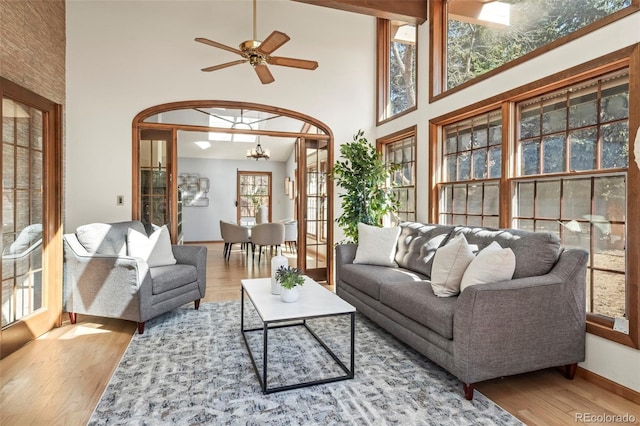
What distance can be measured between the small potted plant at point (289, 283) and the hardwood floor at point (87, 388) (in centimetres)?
128

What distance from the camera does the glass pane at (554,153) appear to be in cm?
278

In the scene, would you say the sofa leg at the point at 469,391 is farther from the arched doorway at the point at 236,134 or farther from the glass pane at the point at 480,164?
the arched doorway at the point at 236,134

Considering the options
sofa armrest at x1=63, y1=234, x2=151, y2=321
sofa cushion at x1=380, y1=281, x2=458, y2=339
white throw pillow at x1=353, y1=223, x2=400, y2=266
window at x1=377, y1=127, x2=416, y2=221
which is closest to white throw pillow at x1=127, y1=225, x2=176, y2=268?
sofa armrest at x1=63, y1=234, x2=151, y2=321

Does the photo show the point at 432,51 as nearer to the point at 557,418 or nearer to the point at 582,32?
the point at 582,32

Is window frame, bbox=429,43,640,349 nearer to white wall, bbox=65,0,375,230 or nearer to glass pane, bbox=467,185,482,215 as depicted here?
glass pane, bbox=467,185,482,215

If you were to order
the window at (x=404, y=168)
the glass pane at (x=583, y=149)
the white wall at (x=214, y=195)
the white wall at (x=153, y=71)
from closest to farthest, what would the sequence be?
the glass pane at (x=583, y=149), the white wall at (x=153, y=71), the window at (x=404, y=168), the white wall at (x=214, y=195)

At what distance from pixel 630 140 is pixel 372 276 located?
208 centimetres

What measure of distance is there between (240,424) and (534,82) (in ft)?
10.4

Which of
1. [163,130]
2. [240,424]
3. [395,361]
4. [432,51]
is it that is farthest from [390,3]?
[240,424]

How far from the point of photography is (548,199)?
2.89m

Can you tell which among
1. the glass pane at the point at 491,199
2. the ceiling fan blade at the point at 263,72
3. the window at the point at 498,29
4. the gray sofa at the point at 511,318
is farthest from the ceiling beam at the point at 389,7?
the gray sofa at the point at 511,318

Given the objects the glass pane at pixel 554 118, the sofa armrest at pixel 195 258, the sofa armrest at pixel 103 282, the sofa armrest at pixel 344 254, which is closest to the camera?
the glass pane at pixel 554 118

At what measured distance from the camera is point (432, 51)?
Result: 414cm

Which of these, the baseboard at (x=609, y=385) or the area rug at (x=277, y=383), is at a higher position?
the baseboard at (x=609, y=385)
